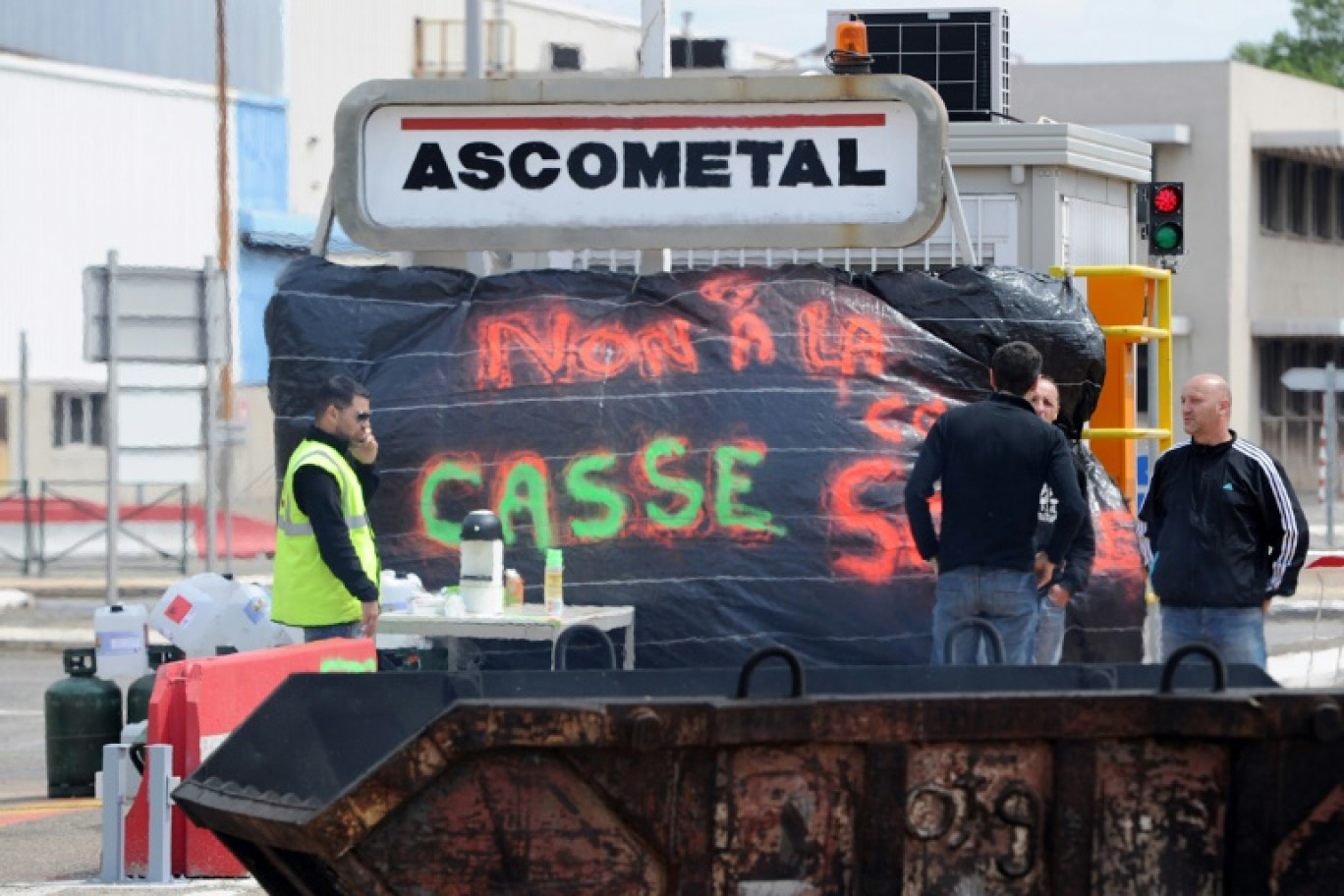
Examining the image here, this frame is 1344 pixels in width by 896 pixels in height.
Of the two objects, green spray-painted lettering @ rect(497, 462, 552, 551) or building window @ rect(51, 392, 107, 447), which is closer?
green spray-painted lettering @ rect(497, 462, 552, 551)

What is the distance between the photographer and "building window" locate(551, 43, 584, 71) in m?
52.8

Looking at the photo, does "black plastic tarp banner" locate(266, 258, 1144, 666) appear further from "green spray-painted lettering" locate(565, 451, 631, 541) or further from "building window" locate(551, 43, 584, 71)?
"building window" locate(551, 43, 584, 71)

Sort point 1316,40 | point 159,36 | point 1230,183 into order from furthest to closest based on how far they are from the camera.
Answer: point 1316,40 < point 159,36 < point 1230,183

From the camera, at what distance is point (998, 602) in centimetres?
930

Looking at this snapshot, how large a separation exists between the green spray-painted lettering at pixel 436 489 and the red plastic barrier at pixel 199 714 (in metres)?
1.60

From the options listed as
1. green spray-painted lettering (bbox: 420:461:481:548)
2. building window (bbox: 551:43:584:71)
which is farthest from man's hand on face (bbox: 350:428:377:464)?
building window (bbox: 551:43:584:71)

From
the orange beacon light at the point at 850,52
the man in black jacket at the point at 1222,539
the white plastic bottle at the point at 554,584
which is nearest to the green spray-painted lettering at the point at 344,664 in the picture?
the white plastic bottle at the point at 554,584

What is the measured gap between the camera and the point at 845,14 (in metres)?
15.4

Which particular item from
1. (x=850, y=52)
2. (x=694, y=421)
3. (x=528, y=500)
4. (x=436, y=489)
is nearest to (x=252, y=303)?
(x=850, y=52)

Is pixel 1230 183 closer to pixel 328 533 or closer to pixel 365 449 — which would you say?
pixel 365 449

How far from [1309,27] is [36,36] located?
179 ft

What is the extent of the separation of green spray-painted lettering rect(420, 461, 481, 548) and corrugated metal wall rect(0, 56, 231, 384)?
31.2 meters

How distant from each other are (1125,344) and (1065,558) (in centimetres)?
357

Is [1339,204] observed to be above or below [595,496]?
above
